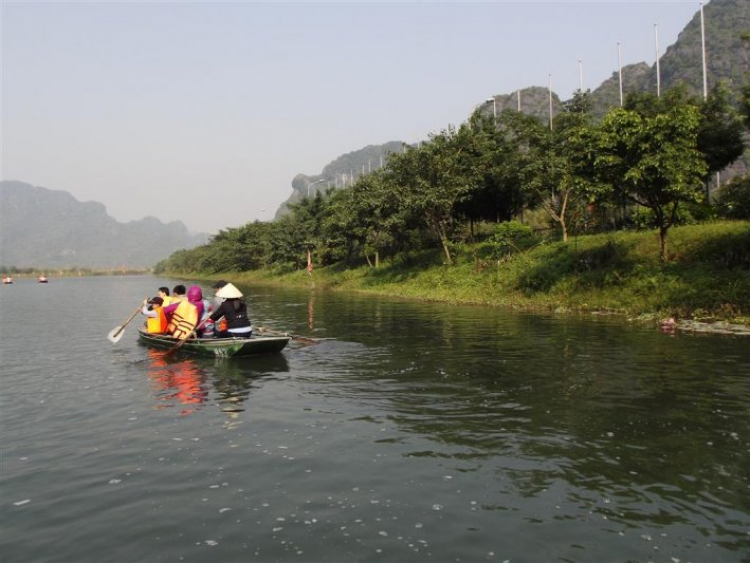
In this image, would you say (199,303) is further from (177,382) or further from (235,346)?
(177,382)

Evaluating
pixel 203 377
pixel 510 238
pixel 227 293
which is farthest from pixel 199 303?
pixel 510 238

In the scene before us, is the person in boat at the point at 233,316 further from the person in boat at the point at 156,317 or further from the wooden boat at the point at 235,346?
the person in boat at the point at 156,317

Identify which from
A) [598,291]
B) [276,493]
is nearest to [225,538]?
[276,493]

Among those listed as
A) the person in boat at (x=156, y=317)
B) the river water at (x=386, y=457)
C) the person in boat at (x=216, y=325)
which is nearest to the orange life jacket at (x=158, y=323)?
the person in boat at (x=156, y=317)

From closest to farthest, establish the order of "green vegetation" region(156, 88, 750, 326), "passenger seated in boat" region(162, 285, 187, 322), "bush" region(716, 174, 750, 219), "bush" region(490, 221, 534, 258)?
1. "passenger seated in boat" region(162, 285, 187, 322)
2. "green vegetation" region(156, 88, 750, 326)
3. "bush" region(716, 174, 750, 219)
4. "bush" region(490, 221, 534, 258)

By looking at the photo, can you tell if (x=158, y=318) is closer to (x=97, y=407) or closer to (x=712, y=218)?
(x=97, y=407)

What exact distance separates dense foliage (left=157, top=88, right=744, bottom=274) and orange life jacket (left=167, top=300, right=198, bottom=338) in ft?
59.1

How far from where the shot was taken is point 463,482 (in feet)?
25.3

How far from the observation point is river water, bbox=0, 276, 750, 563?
6234mm

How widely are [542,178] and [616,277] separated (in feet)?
37.9

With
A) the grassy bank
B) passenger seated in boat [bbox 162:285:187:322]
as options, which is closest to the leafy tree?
the grassy bank

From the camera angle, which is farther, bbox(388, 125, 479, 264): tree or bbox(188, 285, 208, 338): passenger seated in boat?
bbox(388, 125, 479, 264): tree

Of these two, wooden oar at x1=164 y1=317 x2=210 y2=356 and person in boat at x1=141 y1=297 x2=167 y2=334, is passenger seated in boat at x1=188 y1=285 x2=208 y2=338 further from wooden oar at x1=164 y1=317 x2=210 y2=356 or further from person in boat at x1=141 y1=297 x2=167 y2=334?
person in boat at x1=141 y1=297 x2=167 y2=334

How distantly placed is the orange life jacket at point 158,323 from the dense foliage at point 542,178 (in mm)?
19050
